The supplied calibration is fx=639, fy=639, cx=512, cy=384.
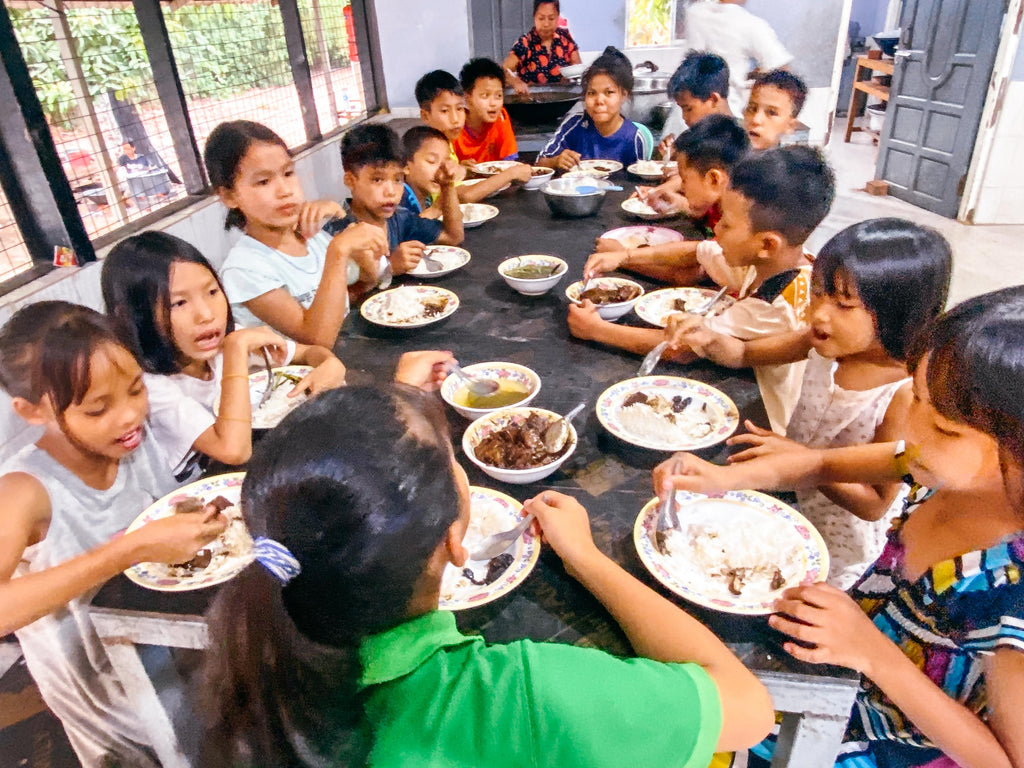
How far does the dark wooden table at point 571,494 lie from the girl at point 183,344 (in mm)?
Result: 331

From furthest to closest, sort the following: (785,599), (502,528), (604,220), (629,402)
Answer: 1. (604,220)
2. (629,402)
3. (502,528)
4. (785,599)

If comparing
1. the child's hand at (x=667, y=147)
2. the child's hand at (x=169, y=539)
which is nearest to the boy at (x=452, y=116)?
the child's hand at (x=667, y=147)

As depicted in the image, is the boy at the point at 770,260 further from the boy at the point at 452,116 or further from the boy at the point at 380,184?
the boy at the point at 452,116

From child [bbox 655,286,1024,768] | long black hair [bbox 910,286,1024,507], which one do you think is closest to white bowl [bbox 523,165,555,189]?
child [bbox 655,286,1024,768]

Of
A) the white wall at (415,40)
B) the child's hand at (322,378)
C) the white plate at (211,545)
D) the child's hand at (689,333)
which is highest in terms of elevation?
the white wall at (415,40)

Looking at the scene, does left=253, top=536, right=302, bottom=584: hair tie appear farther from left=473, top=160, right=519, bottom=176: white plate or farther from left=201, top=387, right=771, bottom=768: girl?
left=473, top=160, right=519, bottom=176: white plate

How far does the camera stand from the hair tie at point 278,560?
2.41 ft

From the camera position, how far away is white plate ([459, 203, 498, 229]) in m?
3.00

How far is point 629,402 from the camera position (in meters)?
1.60

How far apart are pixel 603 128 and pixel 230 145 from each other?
2.53 meters

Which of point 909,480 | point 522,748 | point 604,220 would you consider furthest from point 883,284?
point 604,220

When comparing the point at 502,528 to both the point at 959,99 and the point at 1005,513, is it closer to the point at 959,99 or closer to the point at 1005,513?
the point at 1005,513

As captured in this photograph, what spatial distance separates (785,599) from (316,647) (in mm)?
742

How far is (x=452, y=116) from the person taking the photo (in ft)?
11.7
